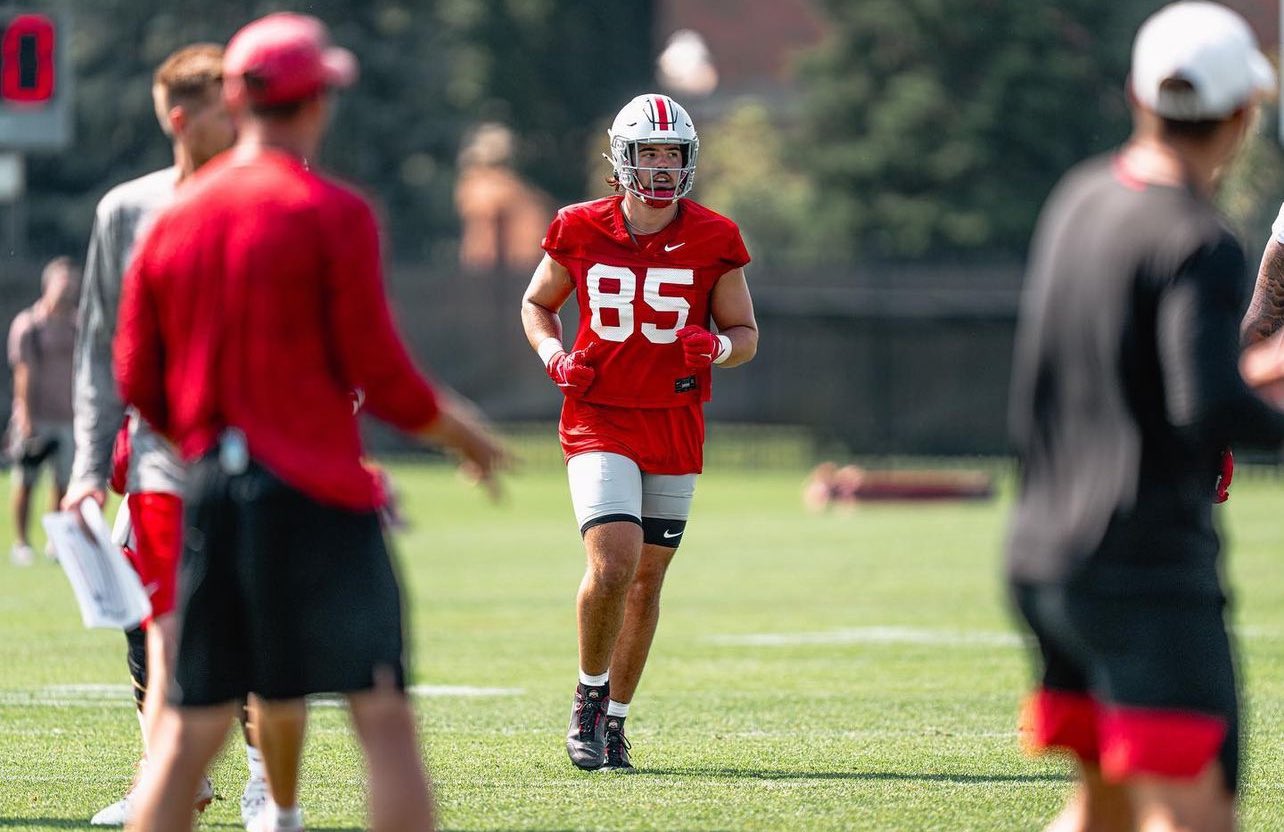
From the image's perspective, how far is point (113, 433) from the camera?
649 centimetres

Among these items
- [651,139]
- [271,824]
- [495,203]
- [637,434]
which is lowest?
[495,203]

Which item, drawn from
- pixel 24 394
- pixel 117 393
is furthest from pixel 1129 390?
pixel 24 394

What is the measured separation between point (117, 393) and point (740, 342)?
2.73 m

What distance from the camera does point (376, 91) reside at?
47094 millimetres

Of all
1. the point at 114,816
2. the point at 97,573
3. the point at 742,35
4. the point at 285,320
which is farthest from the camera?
the point at 742,35

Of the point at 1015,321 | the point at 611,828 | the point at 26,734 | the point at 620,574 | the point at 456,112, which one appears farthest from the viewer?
the point at 456,112

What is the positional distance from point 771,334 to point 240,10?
1822 centimetres

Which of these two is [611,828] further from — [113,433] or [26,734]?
[26,734]

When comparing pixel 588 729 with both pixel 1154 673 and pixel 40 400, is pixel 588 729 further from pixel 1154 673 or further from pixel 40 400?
pixel 40 400

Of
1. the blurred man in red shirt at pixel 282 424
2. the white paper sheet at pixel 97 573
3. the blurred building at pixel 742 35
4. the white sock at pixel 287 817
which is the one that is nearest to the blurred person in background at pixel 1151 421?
the blurred man in red shirt at pixel 282 424

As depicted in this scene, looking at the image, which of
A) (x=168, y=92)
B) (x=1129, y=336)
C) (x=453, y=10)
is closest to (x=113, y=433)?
(x=168, y=92)

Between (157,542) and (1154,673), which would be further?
(157,542)

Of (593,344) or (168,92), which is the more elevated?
(168,92)

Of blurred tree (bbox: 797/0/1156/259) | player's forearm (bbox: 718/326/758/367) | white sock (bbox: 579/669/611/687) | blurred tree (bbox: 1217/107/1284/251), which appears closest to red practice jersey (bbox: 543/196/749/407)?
player's forearm (bbox: 718/326/758/367)
